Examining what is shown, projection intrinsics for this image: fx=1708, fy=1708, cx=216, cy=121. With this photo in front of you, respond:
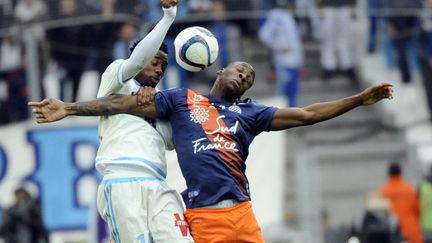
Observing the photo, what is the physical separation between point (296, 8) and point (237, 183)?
13.0 m

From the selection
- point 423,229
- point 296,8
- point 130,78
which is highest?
point 296,8

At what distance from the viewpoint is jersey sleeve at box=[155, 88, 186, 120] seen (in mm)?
13445

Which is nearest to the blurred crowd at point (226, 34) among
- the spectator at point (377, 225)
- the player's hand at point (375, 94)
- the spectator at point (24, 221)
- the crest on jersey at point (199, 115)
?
the spectator at point (24, 221)

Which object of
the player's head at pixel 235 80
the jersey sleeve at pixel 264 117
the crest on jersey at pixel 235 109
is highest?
the player's head at pixel 235 80

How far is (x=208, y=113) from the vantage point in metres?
13.5

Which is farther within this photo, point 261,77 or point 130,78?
point 261,77

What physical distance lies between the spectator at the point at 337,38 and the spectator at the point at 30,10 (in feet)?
14.7

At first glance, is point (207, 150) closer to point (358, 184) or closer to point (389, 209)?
point (389, 209)

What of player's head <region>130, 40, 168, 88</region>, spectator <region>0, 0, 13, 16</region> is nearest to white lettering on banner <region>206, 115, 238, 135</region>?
player's head <region>130, 40, 168, 88</region>

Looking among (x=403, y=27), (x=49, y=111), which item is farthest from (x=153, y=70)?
(x=403, y=27)

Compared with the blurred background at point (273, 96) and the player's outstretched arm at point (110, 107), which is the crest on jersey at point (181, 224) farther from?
the blurred background at point (273, 96)

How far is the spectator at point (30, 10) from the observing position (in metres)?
24.1

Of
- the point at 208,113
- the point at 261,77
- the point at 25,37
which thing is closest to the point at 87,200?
the point at 25,37

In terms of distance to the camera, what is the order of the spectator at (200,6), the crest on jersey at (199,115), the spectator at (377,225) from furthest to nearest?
the spectator at (200,6), the spectator at (377,225), the crest on jersey at (199,115)
